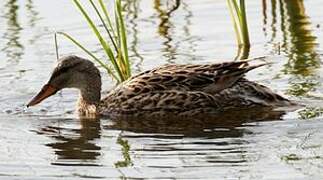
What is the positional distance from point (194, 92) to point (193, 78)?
131 mm

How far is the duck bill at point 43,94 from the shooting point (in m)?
10.9

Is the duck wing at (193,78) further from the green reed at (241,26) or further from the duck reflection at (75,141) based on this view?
the green reed at (241,26)

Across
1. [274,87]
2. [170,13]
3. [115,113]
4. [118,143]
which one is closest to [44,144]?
[118,143]

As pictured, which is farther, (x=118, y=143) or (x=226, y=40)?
(x=226, y=40)

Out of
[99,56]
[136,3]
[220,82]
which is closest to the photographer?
[220,82]

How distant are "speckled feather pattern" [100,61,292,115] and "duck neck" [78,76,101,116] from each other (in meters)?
0.37

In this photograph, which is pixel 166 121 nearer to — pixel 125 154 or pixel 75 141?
pixel 75 141

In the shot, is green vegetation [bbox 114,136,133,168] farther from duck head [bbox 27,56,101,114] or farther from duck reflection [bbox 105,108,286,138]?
duck head [bbox 27,56,101,114]

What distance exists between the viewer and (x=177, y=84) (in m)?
10.9

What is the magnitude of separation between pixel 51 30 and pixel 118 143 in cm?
408

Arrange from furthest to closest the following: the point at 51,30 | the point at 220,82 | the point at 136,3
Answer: the point at 136,3 → the point at 51,30 → the point at 220,82

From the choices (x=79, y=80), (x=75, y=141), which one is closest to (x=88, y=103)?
(x=79, y=80)

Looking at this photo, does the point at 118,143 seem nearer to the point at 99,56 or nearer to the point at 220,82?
the point at 220,82

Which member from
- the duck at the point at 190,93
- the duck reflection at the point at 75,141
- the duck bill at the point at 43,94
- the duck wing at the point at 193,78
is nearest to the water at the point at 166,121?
the duck reflection at the point at 75,141
